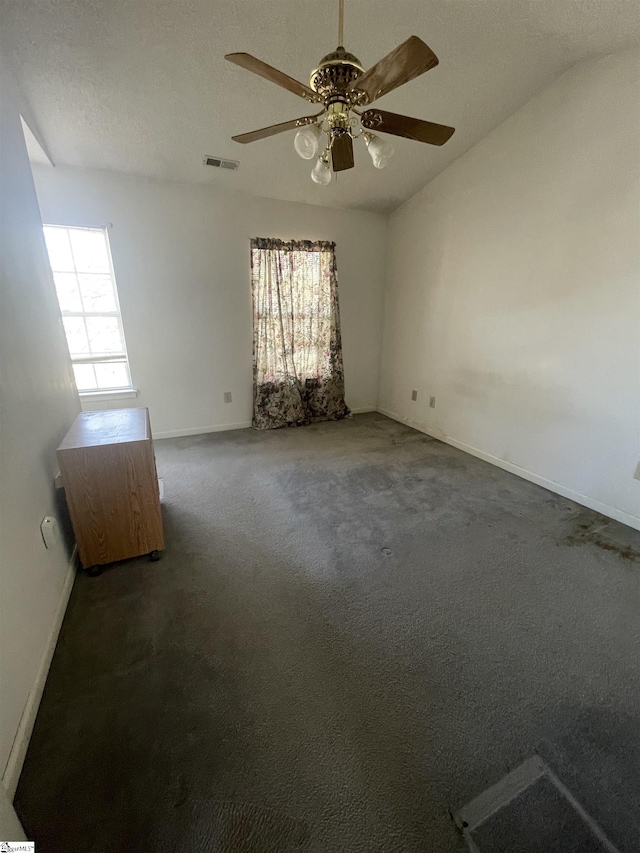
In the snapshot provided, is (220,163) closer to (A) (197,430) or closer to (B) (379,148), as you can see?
(B) (379,148)

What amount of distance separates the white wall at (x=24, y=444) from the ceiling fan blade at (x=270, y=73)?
1169mm

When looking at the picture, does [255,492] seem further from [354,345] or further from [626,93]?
[626,93]

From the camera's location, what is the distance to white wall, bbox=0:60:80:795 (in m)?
1.07

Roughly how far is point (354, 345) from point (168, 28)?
3.02m

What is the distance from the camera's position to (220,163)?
9.37ft

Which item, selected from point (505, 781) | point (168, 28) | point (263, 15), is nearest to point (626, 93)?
point (263, 15)

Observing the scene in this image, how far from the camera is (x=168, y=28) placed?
175 cm

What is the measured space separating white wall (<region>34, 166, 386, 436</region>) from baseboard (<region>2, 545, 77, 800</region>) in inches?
92.9

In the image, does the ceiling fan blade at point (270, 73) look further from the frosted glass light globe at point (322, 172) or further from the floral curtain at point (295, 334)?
the floral curtain at point (295, 334)

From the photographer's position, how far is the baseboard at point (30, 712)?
95 centimetres

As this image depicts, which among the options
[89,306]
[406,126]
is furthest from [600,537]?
[89,306]

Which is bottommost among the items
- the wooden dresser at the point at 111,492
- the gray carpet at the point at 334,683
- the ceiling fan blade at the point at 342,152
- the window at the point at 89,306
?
the gray carpet at the point at 334,683

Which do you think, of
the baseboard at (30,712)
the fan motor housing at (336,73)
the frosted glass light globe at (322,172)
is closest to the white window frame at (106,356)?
the baseboard at (30,712)

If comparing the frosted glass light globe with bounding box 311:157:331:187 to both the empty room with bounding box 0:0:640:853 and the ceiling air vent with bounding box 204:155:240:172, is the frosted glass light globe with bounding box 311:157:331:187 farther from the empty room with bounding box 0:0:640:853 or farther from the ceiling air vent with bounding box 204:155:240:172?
the ceiling air vent with bounding box 204:155:240:172
